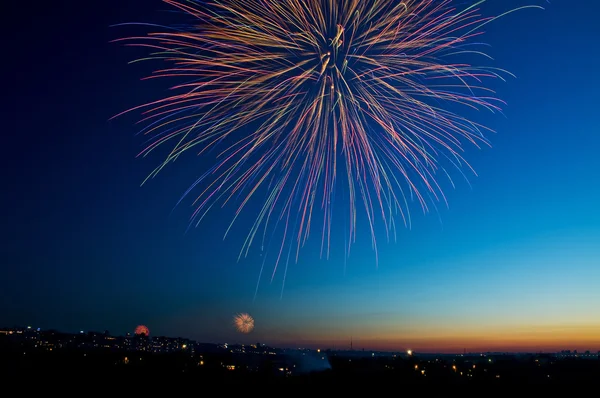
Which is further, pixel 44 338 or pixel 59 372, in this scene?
pixel 44 338

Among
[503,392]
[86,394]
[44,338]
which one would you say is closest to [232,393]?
[86,394]

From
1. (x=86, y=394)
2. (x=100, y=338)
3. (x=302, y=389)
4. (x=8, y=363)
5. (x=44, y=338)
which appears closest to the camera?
(x=86, y=394)

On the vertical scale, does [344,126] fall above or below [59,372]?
above

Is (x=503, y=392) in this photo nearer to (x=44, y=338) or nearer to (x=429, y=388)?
(x=429, y=388)

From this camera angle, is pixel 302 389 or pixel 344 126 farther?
pixel 302 389

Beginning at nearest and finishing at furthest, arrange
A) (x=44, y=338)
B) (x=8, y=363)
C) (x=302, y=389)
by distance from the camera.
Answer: (x=302, y=389), (x=8, y=363), (x=44, y=338)

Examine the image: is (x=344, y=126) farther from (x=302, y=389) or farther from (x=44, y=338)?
(x=44, y=338)

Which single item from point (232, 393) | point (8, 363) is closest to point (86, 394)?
point (232, 393)

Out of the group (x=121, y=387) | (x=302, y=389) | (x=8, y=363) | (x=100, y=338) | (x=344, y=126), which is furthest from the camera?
(x=100, y=338)

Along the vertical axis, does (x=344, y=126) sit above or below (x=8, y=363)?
above
